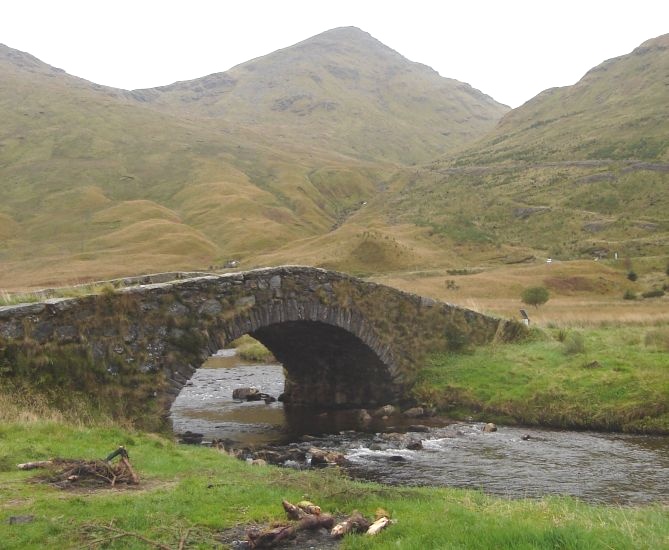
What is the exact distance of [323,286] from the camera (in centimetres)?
2345

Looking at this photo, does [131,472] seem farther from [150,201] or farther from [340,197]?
[340,197]

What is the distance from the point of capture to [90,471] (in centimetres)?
1074

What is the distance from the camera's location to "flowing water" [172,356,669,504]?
592 inches

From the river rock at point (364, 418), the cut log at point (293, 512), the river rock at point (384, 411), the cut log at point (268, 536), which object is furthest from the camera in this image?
the river rock at point (384, 411)

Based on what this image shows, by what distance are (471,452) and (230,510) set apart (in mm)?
10632

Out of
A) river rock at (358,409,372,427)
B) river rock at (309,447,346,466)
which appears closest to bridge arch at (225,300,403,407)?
river rock at (358,409,372,427)

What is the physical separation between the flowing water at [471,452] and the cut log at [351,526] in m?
6.31

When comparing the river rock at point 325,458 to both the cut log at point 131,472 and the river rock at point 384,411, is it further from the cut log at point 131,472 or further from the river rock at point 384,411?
the cut log at point 131,472

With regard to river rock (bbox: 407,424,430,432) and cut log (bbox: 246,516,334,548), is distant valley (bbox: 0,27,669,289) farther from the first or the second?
cut log (bbox: 246,516,334,548)

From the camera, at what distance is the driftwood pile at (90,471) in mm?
10492

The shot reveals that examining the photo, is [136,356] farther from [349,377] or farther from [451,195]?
[451,195]

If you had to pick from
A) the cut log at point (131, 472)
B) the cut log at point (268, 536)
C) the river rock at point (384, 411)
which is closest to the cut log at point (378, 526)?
the cut log at point (268, 536)

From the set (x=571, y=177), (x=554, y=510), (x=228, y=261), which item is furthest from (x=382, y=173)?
(x=554, y=510)

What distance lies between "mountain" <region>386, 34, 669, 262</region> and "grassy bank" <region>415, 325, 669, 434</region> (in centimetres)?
5138
